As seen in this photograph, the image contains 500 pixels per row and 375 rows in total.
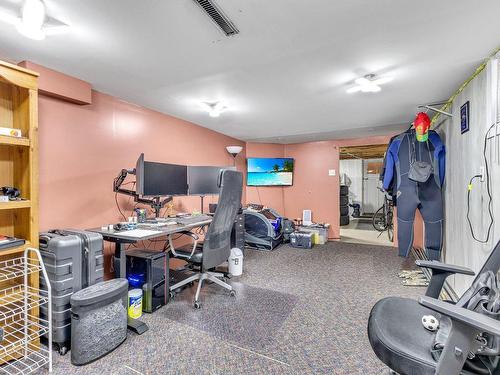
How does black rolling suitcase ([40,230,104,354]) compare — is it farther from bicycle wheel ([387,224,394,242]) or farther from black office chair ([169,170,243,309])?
bicycle wheel ([387,224,394,242])

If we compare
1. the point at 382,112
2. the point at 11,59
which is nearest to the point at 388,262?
the point at 382,112

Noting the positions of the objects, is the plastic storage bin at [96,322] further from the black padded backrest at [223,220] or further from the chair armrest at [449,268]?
the chair armrest at [449,268]

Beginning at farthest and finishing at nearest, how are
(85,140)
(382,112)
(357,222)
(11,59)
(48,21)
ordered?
(357,222), (382,112), (85,140), (11,59), (48,21)

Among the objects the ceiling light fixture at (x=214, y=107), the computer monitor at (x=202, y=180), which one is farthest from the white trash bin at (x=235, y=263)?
the ceiling light fixture at (x=214, y=107)

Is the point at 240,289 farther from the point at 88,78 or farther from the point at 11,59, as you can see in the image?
the point at 11,59

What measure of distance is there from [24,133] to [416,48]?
2.92 m

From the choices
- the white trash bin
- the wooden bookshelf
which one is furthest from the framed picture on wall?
the wooden bookshelf

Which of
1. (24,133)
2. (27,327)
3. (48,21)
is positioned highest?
(48,21)

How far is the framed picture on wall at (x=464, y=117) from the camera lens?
7.64 feet

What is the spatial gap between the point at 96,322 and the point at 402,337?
1.83 metres

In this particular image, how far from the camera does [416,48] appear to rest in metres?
1.88

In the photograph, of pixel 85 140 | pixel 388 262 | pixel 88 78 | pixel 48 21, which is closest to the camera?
pixel 48 21

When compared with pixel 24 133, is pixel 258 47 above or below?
above

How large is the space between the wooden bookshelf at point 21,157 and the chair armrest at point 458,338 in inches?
91.8
